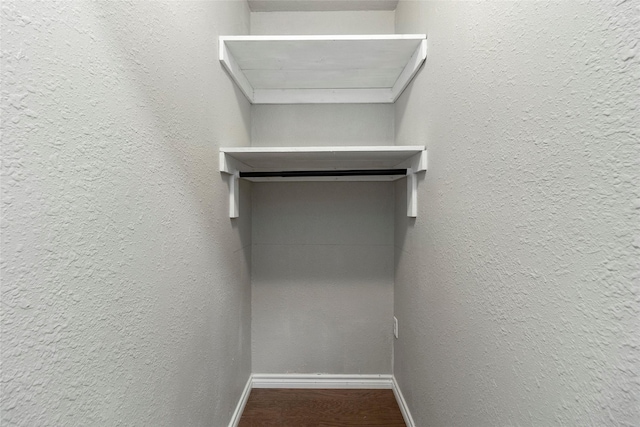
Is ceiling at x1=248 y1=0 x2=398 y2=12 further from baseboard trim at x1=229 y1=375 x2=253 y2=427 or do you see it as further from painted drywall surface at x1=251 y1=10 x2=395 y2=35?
baseboard trim at x1=229 y1=375 x2=253 y2=427

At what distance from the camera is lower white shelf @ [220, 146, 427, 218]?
3.61 feet

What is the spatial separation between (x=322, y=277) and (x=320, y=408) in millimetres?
632

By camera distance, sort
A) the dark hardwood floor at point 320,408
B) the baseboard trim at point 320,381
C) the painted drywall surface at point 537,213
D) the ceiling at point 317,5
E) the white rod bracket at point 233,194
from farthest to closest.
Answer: the baseboard trim at point 320,381 < the ceiling at point 317,5 < the dark hardwood floor at point 320,408 < the white rod bracket at point 233,194 < the painted drywall surface at point 537,213

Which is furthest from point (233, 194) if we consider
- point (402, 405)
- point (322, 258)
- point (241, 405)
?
point (402, 405)

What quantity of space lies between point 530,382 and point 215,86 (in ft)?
3.94

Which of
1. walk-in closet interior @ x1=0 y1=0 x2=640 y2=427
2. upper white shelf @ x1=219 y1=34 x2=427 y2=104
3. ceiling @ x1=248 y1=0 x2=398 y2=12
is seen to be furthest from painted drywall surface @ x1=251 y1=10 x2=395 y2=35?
upper white shelf @ x1=219 y1=34 x2=427 y2=104

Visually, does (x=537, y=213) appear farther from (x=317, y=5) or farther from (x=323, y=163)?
(x=317, y=5)

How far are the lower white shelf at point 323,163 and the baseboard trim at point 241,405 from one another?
88 cm

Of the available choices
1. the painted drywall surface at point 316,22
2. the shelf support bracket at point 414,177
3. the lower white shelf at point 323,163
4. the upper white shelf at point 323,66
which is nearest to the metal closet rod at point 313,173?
the lower white shelf at point 323,163

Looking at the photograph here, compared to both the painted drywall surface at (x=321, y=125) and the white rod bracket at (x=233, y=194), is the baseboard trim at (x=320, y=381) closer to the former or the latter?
the white rod bracket at (x=233, y=194)

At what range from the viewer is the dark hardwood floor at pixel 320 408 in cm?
137

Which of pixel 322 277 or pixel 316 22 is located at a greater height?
pixel 316 22

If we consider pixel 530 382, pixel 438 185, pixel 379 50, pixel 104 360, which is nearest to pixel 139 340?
pixel 104 360

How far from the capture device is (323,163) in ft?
4.41
